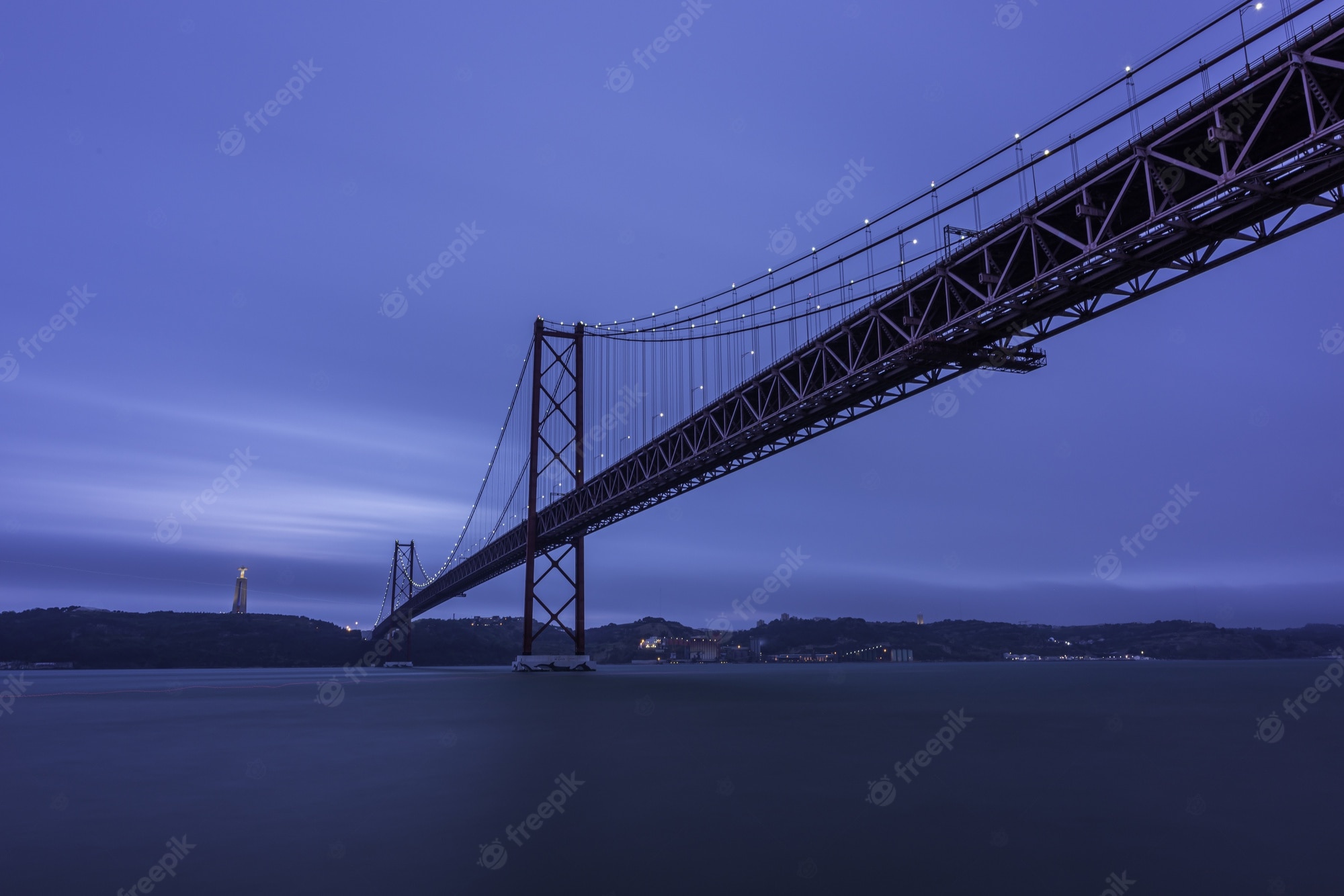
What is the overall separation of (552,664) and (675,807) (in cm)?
5285

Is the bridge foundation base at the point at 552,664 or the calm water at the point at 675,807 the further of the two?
the bridge foundation base at the point at 552,664

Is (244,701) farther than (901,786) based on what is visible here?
Yes

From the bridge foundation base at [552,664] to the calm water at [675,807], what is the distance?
39632 mm

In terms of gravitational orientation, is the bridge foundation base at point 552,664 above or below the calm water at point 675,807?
above

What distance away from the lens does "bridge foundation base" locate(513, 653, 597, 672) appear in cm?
5900

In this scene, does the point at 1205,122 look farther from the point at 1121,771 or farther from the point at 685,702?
the point at 685,702

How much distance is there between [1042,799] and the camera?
30.5ft

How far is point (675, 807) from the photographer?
900 centimetres

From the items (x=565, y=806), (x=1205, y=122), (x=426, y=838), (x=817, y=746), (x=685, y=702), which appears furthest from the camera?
(x=685, y=702)

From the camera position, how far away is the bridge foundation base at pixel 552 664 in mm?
59000

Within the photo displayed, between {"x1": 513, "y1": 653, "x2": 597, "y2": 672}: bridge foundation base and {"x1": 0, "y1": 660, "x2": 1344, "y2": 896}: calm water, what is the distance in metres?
39.6

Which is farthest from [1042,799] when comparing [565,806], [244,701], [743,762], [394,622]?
[394,622]

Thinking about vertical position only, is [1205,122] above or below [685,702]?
above

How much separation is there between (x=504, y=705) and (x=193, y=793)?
1667cm
